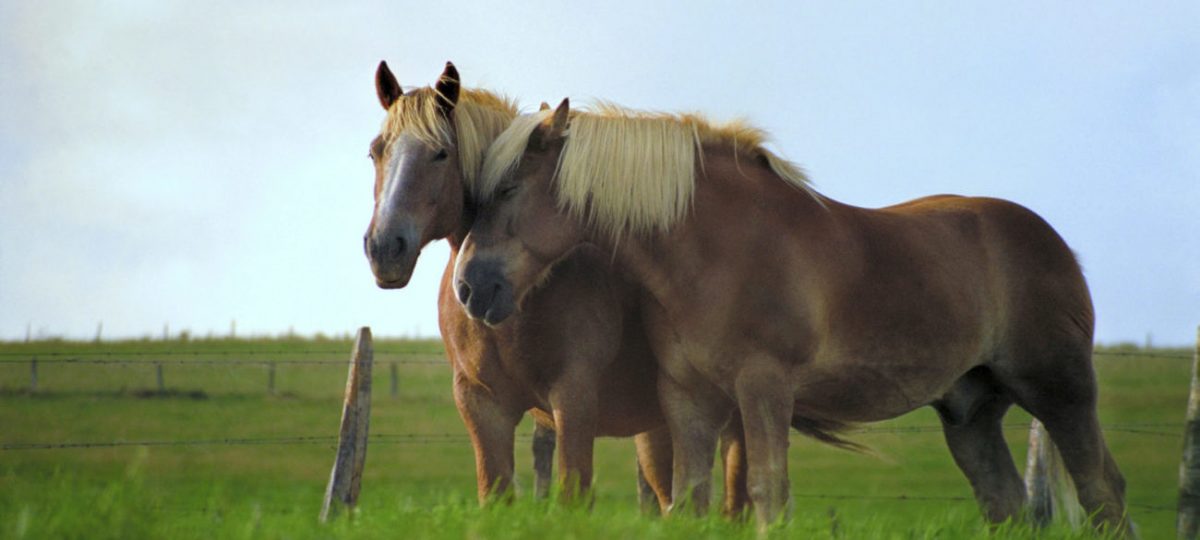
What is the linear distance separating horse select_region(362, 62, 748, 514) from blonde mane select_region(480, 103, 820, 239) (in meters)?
0.20

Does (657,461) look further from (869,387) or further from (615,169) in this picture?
(615,169)

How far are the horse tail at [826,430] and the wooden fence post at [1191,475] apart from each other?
1.94m

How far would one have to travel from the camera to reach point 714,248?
5000 millimetres

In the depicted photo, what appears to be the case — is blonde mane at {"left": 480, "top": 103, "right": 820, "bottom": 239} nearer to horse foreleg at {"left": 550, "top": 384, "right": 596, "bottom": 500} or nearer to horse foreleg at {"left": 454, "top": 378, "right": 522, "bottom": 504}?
horse foreleg at {"left": 550, "top": 384, "right": 596, "bottom": 500}

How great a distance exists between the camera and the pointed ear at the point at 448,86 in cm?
507

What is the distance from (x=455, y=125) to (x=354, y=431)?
265 cm

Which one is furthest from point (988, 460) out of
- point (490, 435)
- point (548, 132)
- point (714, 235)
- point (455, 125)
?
point (455, 125)

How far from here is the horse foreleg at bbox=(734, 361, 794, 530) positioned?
190 inches

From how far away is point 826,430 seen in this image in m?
6.40

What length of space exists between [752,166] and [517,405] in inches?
60.9

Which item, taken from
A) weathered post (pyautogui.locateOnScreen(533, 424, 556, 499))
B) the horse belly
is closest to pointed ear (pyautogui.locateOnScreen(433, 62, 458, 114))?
the horse belly

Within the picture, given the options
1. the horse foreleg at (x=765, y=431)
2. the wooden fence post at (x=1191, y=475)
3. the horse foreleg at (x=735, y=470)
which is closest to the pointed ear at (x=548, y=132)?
the horse foreleg at (x=765, y=431)

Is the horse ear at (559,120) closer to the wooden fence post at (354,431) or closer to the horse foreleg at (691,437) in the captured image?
the horse foreleg at (691,437)

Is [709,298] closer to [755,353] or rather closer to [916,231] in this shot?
[755,353]
